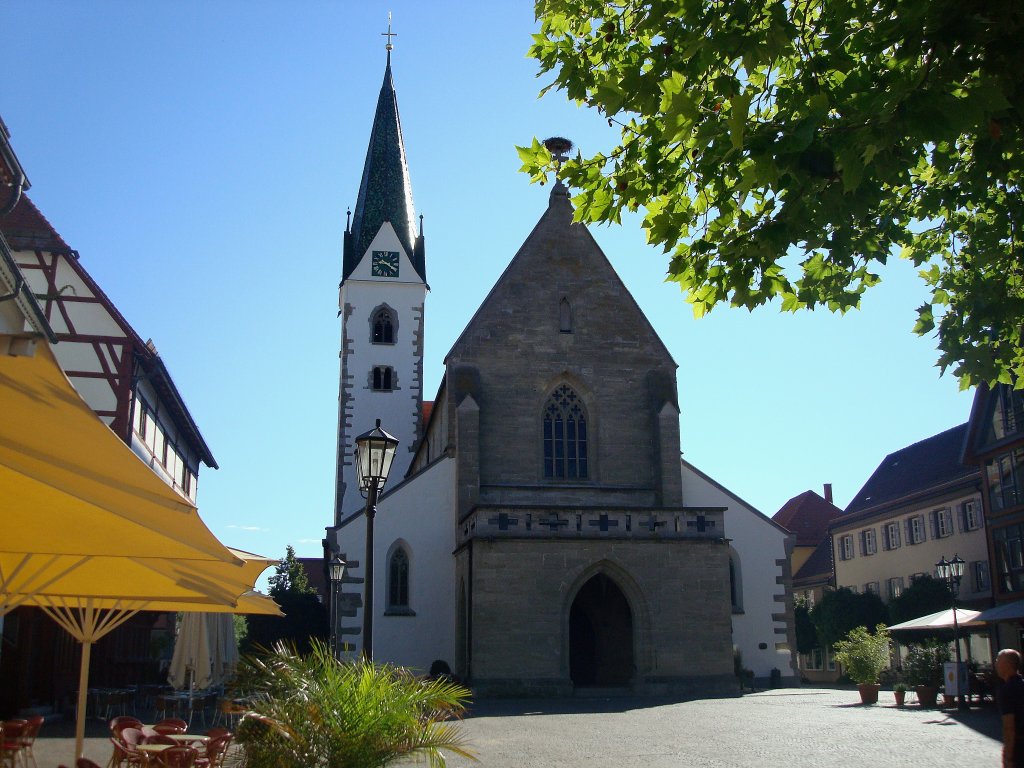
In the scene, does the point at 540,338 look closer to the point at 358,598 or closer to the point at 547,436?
the point at 547,436

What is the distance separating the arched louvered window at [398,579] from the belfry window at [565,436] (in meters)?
5.04

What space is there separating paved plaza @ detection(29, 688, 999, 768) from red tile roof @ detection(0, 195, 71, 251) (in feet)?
35.4

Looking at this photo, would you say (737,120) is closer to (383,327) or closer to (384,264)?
(383,327)

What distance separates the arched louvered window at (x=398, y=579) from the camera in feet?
101

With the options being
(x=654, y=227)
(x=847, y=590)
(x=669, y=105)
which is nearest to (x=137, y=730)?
(x=654, y=227)

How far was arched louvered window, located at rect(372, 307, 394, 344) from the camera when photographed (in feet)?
162

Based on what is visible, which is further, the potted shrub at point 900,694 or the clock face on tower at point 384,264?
the clock face on tower at point 384,264

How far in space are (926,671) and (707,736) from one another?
10.9 m

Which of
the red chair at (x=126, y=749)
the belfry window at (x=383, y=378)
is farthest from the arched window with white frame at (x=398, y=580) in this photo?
the red chair at (x=126, y=749)

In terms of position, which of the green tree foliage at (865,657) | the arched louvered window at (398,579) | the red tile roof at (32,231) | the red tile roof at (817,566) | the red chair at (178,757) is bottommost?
the red chair at (178,757)

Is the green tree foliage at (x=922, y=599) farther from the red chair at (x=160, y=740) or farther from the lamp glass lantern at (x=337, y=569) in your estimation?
the red chair at (x=160, y=740)

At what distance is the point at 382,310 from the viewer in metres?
50.1

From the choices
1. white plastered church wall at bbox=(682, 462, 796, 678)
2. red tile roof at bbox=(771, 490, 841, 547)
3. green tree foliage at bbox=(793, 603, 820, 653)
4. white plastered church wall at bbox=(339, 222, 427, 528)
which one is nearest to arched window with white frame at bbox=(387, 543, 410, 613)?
white plastered church wall at bbox=(682, 462, 796, 678)

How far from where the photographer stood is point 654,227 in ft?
25.5
